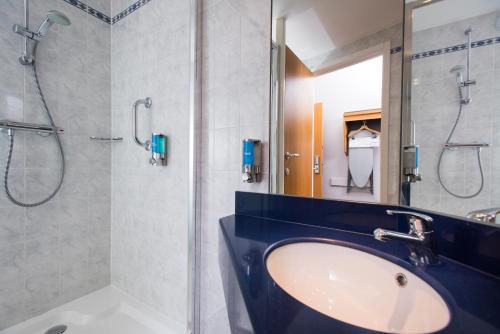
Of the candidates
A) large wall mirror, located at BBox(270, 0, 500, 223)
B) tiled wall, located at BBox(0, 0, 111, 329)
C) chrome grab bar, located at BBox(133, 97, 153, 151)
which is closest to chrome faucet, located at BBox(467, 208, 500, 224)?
large wall mirror, located at BBox(270, 0, 500, 223)

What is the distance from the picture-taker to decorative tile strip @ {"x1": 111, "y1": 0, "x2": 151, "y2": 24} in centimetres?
147

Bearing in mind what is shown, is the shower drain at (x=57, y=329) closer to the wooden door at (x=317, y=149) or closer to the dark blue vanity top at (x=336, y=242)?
the dark blue vanity top at (x=336, y=242)

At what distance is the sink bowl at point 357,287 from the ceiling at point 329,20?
799mm

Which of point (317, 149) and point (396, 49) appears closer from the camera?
point (396, 49)

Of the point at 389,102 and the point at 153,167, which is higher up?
the point at 389,102

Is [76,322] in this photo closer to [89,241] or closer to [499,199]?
[89,241]

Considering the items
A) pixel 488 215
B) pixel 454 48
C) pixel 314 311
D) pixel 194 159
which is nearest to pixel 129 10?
pixel 194 159

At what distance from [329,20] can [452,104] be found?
571 millimetres

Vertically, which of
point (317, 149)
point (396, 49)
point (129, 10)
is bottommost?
point (317, 149)

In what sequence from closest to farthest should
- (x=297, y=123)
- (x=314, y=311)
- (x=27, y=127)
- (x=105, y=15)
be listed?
(x=314, y=311) → (x=297, y=123) → (x=27, y=127) → (x=105, y=15)

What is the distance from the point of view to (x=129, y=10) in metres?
1.54

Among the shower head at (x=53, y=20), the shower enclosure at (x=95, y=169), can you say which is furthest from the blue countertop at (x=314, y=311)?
the shower head at (x=53, y=20)

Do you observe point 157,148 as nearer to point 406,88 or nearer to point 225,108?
point 225,108

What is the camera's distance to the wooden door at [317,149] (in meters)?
0.89
